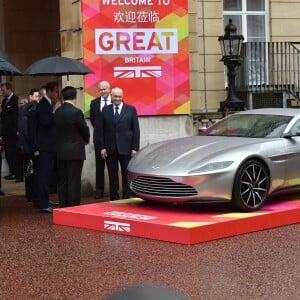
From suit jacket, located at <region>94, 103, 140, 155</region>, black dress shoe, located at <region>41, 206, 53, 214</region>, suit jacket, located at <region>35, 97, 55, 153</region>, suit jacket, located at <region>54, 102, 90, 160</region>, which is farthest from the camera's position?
suit jacket, located at <region>94, 103, 140, 155</region>

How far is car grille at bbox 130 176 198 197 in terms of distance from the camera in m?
8.19

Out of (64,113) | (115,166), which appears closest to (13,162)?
(115,166)

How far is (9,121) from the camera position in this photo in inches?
511

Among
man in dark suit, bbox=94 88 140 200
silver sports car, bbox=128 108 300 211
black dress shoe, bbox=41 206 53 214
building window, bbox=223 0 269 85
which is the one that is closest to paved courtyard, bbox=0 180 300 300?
silver sports car, bbox=128 108 300 211

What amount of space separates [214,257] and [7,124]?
7.40 m

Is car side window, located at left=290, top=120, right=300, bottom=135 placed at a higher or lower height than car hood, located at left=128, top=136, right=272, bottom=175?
higher

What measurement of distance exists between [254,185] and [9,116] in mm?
6016

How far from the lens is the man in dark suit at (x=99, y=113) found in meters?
10.8

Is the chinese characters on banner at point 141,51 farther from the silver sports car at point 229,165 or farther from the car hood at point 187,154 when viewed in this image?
the car hood at point 187,154

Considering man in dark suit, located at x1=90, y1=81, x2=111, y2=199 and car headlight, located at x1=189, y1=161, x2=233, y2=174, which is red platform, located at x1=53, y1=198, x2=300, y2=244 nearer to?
car headlight, located at x1=189, y1=161, x2=233, y2=174

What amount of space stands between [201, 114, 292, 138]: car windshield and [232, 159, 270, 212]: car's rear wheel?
0.75 m

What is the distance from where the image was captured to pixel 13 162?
13578 millimetres

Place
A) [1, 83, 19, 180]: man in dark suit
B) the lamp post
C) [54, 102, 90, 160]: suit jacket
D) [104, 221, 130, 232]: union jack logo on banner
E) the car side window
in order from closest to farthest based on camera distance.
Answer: [104, 221, 130, 232]: union jack logo on banner, [54, 102, 90, 160]: suit jacket, the car side window, [1, 83, 19, 180]: man in dark suit, the lamp post

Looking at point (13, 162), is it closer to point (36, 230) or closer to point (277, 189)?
point (36, 230)
